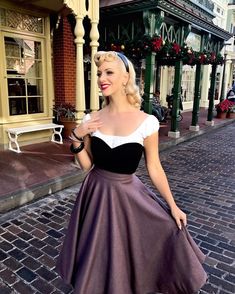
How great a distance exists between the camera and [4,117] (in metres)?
6.33

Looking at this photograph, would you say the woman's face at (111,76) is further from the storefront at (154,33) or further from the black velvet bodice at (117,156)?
the storefront at (154,33)

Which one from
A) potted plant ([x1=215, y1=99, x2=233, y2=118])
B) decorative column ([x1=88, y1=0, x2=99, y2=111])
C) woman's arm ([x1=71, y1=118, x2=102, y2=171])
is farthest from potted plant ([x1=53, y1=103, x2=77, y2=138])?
potted plant ([x1=215, y1=99, x2=233, y2=118])

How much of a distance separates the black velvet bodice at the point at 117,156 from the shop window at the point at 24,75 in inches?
207

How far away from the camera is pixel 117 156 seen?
5.86 feet

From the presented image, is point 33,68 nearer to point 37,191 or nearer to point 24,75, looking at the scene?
point 24,75

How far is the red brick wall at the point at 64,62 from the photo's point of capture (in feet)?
23.2

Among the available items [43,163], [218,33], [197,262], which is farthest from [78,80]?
[218,33]

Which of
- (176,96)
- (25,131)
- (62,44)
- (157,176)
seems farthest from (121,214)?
(176,96)

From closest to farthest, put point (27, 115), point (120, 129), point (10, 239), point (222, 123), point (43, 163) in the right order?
point (120, 129) → point (10, 239) → point (43, 163) → point (27, 115) → point (222, 123)

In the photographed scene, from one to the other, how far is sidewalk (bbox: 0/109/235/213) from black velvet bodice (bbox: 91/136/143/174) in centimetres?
252

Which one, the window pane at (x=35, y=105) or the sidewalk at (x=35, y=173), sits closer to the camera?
the sidewalk at (x=35, y=173)

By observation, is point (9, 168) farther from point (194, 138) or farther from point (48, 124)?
point (194, 138)

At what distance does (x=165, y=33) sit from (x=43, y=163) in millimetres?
4434

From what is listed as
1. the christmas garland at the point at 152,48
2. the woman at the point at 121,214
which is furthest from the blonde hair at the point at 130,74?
the christmas garland at the point at 152,48
